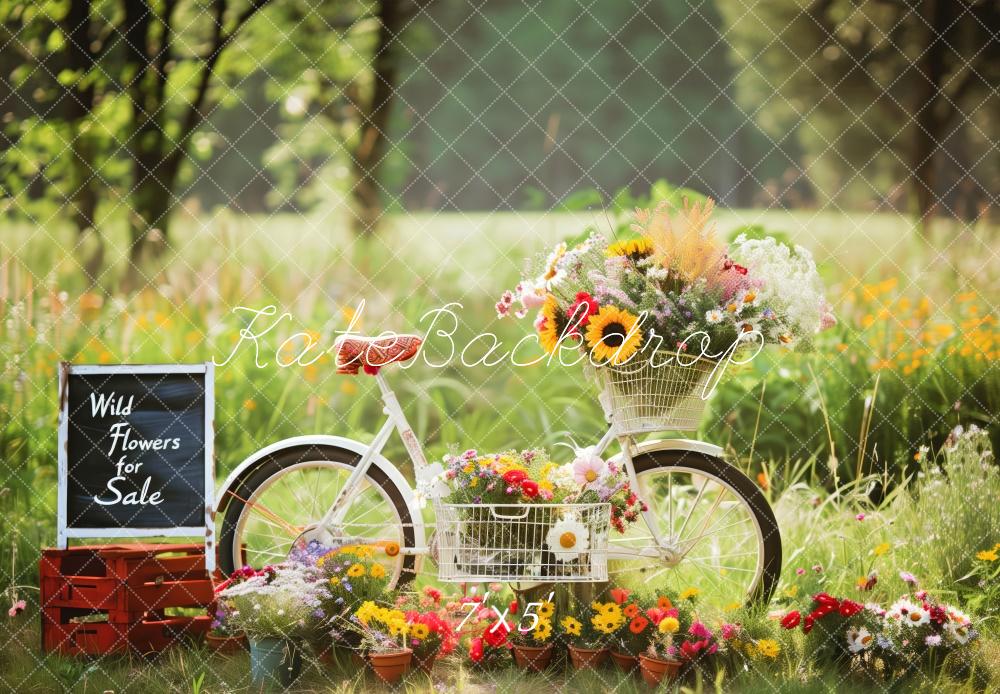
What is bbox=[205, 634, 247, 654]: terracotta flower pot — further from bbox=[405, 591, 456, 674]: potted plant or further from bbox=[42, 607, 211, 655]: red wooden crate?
bbox=[405, 591, 456, 674]: potted plant

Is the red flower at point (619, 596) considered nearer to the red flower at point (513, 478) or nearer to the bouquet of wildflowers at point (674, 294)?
the red flower at point (513, 478)

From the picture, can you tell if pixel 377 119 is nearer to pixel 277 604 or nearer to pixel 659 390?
pixel 659 390

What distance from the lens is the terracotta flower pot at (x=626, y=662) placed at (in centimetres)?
354

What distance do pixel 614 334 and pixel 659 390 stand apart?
25cm

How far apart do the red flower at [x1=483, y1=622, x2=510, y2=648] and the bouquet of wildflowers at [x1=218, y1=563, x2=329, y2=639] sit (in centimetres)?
57

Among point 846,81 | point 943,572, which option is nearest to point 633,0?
point 846,81

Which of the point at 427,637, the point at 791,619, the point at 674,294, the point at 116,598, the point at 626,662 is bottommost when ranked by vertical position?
the point at 116,598

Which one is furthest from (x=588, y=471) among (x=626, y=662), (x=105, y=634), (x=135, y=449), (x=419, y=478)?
(x=105, y=634)

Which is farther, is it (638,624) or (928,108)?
(928,108)

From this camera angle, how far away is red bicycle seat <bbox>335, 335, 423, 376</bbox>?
3658 mm

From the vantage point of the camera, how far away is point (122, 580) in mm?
3676
